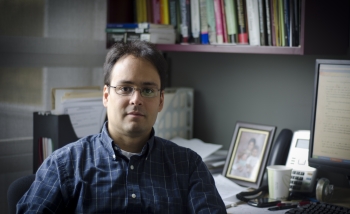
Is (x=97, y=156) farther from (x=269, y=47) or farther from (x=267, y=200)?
(x=269, y=47)

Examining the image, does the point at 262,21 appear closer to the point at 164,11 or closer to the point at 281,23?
the point at 281,23

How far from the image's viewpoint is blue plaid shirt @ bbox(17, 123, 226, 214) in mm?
1428

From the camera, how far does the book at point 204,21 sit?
219 centimetres

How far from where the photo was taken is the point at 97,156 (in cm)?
151

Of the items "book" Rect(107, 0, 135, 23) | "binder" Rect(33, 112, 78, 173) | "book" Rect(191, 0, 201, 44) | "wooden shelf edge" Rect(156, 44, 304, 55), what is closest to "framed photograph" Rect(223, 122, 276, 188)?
"wooden shelf edge" Rect(156, 44, 304, 55)

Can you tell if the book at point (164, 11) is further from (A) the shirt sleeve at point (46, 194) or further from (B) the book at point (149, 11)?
(A) the shirt sleeve at point (46, 194)

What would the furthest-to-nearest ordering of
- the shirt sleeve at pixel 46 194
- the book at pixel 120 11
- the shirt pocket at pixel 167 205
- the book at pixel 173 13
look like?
1. the book at pixel 120 11
2. the book at pixel 173 13
3. the shirt pocket at pixel 167 205
4. the shirt sleeve at pixel 46 194

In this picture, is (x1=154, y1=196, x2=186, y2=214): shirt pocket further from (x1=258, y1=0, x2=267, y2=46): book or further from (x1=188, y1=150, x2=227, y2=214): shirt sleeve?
(x1=258, y1=0, x2=267, y2=46): book

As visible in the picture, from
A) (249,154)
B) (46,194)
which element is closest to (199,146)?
(249,154)

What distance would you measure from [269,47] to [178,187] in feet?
2.35

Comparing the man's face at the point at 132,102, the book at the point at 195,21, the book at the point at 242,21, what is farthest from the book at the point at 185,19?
the man's face at the point at 132,102

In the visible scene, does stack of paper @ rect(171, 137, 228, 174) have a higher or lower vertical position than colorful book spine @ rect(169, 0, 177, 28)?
lower

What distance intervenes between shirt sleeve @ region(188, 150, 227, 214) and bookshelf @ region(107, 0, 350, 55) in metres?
0.60

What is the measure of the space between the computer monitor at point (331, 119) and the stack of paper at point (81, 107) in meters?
0.92
